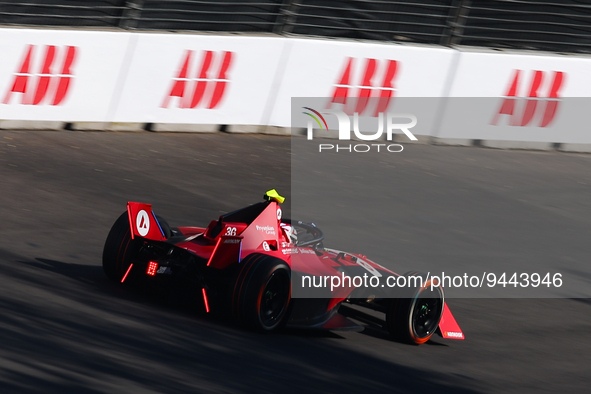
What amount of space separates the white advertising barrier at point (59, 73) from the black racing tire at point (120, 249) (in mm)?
6237

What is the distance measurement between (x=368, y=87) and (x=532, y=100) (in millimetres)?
3274

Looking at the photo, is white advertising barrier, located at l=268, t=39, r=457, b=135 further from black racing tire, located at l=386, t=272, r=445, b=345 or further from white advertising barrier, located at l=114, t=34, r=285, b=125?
black racing tire, located at l=386, t=272, r=445, b=345

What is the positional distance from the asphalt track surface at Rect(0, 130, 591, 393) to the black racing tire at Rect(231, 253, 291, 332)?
0.13m

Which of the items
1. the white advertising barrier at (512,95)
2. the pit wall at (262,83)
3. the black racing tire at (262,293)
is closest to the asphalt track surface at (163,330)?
the black racing tire at (262,293)

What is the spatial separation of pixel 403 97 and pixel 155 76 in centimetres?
455

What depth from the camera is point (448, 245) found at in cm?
1168

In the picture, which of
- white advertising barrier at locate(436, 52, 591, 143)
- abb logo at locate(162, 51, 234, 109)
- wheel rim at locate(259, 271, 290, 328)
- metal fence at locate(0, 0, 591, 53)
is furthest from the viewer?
white advertising barrier at locate(436, 52, 591, 143)

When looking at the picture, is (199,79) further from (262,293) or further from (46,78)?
(262,293)

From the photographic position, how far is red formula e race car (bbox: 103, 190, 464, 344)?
284 inches

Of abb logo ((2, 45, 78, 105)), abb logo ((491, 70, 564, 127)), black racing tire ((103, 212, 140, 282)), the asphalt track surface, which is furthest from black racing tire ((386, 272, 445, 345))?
abb logo ((491, 70, 564, 127))

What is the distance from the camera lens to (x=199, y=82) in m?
14.8

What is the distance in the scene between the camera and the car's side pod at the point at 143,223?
7703mm

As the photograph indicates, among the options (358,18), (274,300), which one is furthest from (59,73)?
(274,300)

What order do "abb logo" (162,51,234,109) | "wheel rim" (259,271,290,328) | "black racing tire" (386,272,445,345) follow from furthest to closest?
"abb logo" (162,51,234,109)
"black racing tire" (386,272,445,345)
"wheel rim" (259,271,290,328)
